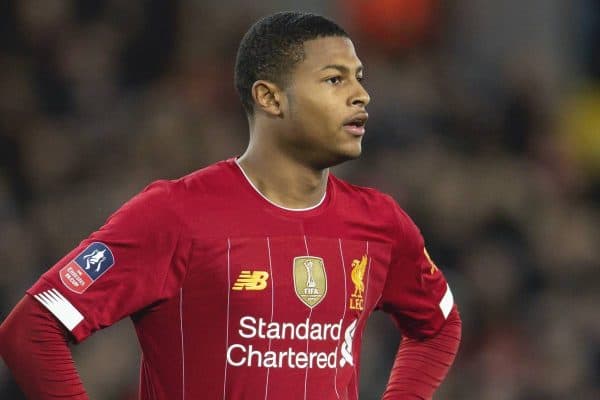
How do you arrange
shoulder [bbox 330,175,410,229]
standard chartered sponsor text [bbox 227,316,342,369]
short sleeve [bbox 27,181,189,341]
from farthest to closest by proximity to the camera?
1. shoulder [bbox 330,175,410,229]
2. standard chartered sponsor text [bbox 227,316,342,369]
3. short sleeve [bbox 27,181,189,341]

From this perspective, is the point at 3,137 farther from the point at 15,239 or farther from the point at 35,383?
the point at 35,383

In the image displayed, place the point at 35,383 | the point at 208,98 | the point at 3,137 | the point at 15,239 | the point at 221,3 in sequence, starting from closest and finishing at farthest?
the point at 35,383, the point at 15,239, the point at 3,137, the point at 208,98, the point at 221,3

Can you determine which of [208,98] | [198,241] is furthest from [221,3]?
[198,241]

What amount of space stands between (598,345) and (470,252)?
2.77ft

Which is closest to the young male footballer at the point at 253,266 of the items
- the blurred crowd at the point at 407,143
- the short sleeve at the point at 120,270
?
the short sleeve at the point at 120,270

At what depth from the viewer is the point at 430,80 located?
789 centimetres

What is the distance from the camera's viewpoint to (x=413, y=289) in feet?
12.5

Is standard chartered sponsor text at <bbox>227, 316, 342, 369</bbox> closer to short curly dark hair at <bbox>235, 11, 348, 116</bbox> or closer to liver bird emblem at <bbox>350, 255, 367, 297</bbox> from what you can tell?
liver bird emblem at <bbox>350, 255, 367, 297</bbox>

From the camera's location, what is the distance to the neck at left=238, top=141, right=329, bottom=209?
3.50 meters

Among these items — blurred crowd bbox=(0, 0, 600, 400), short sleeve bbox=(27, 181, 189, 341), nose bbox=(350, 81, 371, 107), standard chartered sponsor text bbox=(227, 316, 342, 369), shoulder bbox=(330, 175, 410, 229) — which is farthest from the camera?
blurred crowd bbox=(0, 0, 600, 400)

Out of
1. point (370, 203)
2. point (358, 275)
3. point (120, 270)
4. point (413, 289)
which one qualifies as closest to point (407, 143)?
point (413, 289)

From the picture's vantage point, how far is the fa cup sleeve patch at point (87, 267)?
3166 millimetres

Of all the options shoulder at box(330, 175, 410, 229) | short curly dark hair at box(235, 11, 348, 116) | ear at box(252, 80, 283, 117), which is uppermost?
short curly dark hair at box(235, 11, 348, 116)

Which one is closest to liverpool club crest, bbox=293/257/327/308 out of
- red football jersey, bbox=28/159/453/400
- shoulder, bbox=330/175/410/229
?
red football jersey, bbox=28/159/453/400
